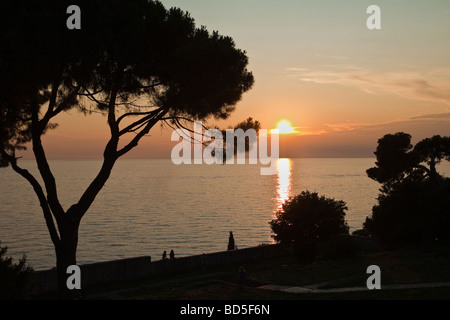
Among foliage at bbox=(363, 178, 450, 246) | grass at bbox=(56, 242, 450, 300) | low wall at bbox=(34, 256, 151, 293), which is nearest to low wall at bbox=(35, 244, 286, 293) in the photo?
low wall at bbox=(34, 256, 151, 293)

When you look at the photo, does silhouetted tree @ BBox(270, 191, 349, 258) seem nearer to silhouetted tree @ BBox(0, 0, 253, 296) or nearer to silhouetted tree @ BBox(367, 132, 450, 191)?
silhouetted tree @ BBox(367, 132, 450, 191)

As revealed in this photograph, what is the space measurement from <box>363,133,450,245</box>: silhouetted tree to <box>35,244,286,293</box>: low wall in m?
8.55

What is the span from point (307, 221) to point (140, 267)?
14.5 meters

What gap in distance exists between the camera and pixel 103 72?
16.5 m

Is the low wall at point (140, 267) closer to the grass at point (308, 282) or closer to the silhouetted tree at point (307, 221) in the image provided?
the grass at point (308, 282)

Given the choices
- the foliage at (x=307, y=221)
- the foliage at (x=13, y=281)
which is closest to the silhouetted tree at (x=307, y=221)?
the foliage at (x=307, y=221)

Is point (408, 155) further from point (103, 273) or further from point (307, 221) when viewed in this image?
point (103, 273)

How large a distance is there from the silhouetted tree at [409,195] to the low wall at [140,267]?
855cm

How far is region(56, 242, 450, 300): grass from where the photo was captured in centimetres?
1616

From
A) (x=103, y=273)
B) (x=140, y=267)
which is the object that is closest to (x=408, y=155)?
(x=140, y=267)

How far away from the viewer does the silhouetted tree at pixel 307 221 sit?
3453 centimetres

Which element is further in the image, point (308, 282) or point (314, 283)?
point (308, 282)

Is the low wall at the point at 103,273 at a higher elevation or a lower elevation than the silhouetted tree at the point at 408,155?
lower
